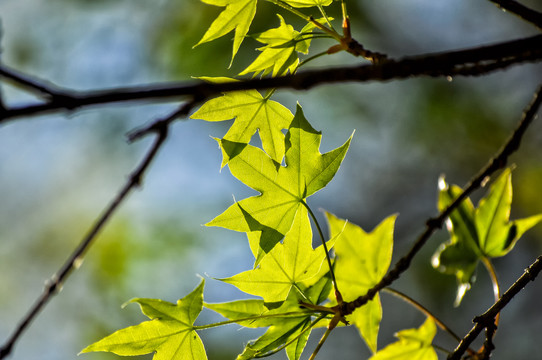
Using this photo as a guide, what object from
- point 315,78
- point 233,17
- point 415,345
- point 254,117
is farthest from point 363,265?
point 315,78

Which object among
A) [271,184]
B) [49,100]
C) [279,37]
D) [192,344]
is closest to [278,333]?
[192,344]

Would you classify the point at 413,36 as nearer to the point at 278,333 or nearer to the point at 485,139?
the point at 485,139

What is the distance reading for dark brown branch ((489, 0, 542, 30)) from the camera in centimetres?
78

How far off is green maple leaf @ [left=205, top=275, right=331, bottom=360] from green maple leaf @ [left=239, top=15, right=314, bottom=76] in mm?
460

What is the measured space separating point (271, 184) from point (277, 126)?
14 cm

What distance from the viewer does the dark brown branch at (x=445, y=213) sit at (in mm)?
931

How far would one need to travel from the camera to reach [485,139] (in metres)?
4.66

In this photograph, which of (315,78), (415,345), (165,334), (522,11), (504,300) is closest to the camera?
(315,78)

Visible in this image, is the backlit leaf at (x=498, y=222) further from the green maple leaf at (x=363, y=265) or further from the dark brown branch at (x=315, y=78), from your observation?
the dark brown branch at (x=315, y=78)

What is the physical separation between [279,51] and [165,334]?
2.03 feet

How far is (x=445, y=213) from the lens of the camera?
1.00 m

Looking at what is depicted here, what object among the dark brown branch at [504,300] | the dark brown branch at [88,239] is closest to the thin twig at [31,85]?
the dark brown branch at [88,239]

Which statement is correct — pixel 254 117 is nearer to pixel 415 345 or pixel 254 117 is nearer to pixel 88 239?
pixel 88 239

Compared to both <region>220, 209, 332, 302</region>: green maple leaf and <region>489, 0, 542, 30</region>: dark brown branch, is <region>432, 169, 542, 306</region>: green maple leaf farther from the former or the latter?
<region>489, 0, 542, 30</region>: dark brown branch
